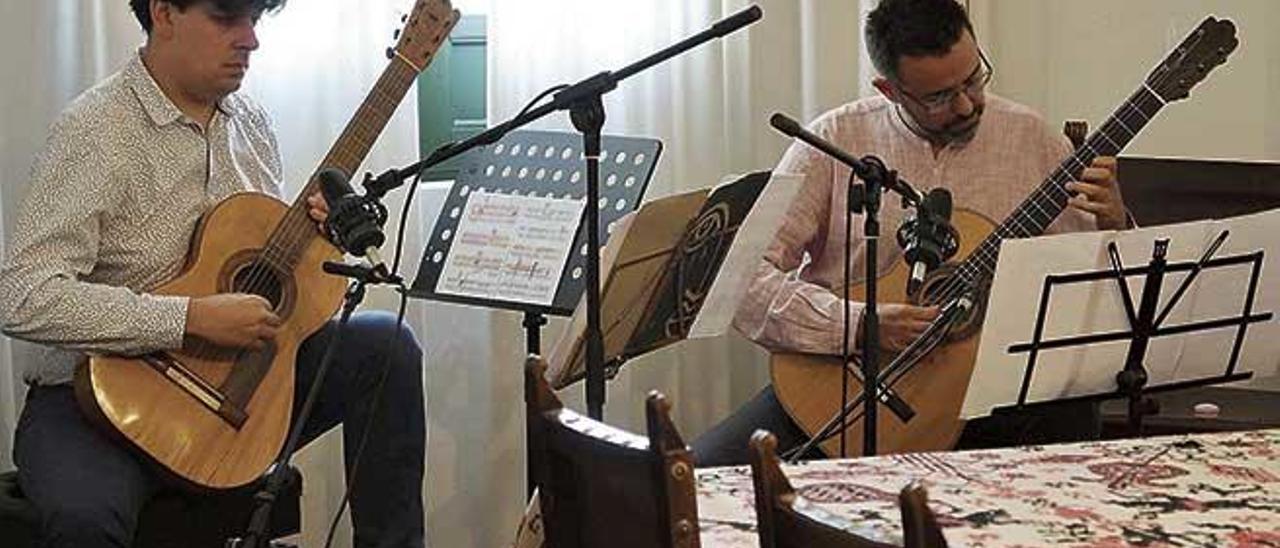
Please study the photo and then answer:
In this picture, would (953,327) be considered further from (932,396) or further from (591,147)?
(591,147)

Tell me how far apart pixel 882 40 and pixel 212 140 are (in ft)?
3.80

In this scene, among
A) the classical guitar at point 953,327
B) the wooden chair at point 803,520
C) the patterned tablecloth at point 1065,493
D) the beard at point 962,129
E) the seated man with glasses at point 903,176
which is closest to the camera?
the wooden chair at point 803,520

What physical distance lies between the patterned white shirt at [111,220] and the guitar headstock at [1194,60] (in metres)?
1.50

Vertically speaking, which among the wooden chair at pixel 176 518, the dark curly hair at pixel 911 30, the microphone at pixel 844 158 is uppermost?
the dark curly hair at pixel 911 30

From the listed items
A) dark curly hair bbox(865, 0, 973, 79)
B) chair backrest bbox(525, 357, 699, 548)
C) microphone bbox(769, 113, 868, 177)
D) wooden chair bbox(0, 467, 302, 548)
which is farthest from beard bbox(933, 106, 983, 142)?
chair backrest bbox(525, 357, 699, 548)

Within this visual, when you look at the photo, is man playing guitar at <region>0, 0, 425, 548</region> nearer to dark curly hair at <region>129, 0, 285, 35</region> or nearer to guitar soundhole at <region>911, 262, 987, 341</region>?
dark curly hair at <region>129, 0, 285, 35</region>

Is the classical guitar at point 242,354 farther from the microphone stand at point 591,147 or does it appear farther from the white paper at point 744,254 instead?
Result: the white paper at point 744,254

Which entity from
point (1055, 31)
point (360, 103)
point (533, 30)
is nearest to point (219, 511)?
point (360, 103)

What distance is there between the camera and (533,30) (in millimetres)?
3291

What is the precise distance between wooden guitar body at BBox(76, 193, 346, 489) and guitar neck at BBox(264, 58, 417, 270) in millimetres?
17

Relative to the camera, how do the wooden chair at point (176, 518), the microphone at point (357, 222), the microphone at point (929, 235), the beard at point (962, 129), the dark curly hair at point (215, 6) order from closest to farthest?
the microphone at point (357, 222), the microphone at point (929, 235), the wooden chair at point (176, 518), the dark curly hair at point (215, 6), the beard at point (962, 129)

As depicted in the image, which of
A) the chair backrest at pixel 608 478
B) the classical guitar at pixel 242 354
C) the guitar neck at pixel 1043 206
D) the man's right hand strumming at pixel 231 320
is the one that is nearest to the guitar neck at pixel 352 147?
the classical guitar at pixel 242 354

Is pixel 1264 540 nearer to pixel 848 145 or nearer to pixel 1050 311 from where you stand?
pixel 1050 311

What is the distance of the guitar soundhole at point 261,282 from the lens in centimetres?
268
